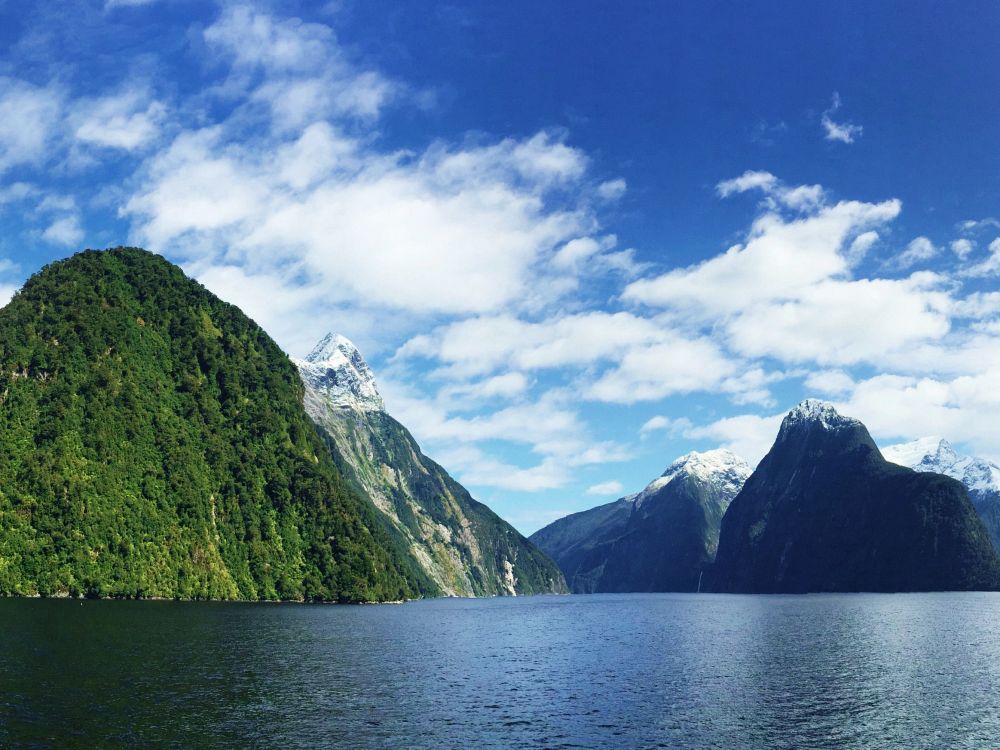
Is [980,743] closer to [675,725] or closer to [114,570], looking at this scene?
[675,725]

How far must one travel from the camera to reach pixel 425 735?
59.5m

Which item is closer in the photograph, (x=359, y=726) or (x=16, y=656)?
(x=359, y=726)

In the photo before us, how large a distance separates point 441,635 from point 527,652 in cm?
3493

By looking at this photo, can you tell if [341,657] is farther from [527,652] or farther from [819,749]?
[819,749]

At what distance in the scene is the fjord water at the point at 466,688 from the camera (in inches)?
2315

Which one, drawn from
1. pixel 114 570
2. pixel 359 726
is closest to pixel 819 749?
pixel 359 726

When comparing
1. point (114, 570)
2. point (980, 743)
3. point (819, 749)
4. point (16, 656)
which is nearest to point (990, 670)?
point (980, 743)

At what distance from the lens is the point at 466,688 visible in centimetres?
8319

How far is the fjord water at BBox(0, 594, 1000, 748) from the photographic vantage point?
58.8 m

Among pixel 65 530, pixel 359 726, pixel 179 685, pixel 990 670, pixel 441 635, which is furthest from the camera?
pixel 65 530

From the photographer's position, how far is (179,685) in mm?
73000

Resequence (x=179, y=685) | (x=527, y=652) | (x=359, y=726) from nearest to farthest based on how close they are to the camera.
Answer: (x=359, y=726)
(x=179, y=685)
(x=527, y=652)

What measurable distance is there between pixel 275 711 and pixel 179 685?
13498 millimetres

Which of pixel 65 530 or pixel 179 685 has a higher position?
pixel 65 530
